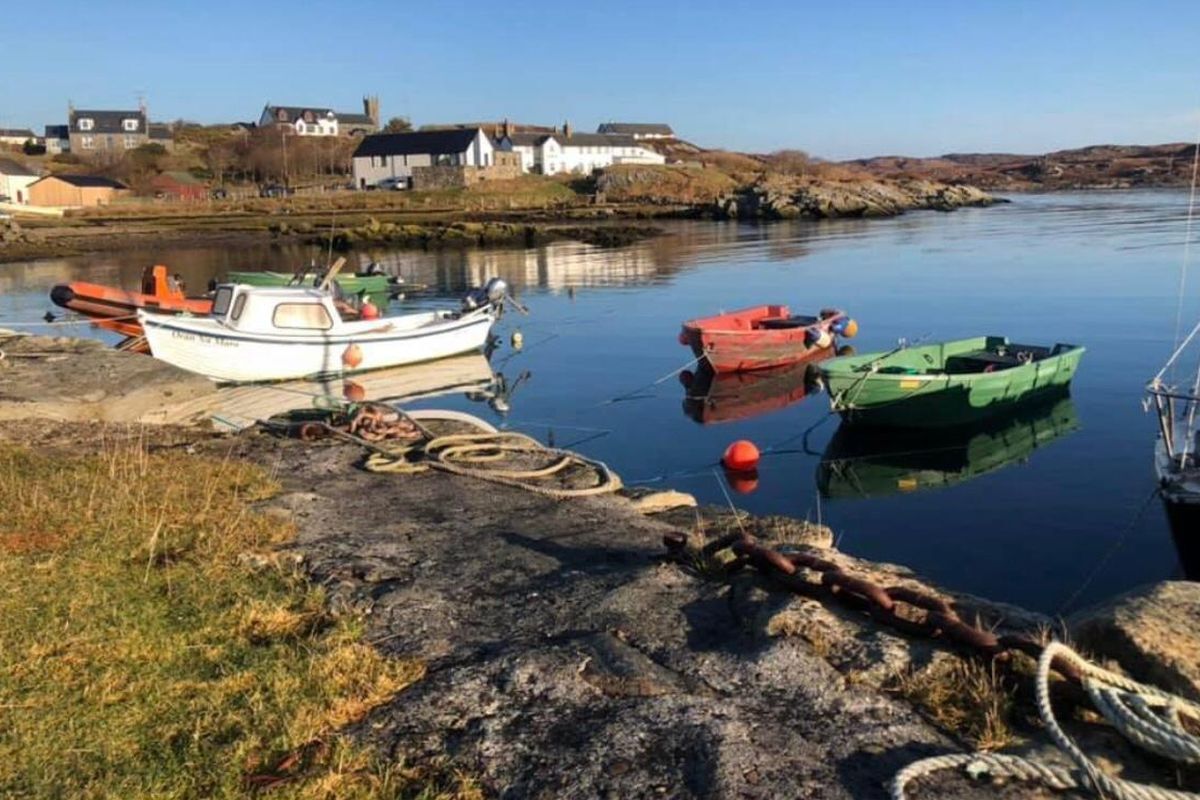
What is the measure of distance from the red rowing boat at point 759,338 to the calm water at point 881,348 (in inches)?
29.8

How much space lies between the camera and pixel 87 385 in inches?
592

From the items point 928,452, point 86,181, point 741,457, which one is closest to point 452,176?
point 86,181

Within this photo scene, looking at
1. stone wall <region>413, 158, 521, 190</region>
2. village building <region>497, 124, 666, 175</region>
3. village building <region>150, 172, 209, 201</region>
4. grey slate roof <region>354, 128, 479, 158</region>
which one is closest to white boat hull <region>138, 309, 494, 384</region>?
stone wall <region>413, 158, 521, 190</region>

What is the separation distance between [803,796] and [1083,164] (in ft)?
613

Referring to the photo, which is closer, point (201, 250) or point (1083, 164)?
point (201, 250)

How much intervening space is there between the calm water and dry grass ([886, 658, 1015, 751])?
6756mm

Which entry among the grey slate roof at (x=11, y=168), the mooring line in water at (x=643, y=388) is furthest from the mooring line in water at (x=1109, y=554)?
the grey slate roof at (x=11, y=168)

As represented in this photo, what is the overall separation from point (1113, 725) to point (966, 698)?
0.55 metres

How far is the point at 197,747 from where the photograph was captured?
3803mm

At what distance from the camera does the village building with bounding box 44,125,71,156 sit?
130 metres

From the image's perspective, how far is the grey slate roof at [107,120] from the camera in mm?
127438

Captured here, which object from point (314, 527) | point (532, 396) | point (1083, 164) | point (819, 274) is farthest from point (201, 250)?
point (1083, 164)

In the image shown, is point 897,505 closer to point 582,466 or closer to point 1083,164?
point 582,466

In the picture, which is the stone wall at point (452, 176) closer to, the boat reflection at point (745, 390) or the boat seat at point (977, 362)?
the boat reflection at point (745, 390)
